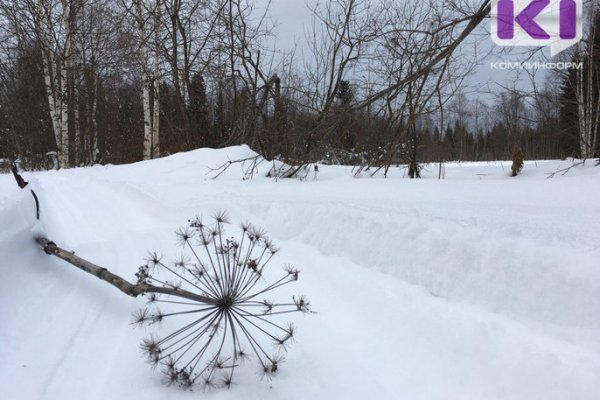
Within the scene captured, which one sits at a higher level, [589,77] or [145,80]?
Answer: [145,80]

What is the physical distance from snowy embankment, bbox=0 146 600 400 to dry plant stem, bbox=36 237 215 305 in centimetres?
10

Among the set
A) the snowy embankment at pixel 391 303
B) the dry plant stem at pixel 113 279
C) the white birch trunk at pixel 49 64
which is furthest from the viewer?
the white birch trunk at pixel 49 64

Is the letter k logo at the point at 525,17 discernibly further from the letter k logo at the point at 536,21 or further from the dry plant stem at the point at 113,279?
the dry plant stem at the point at 113,279

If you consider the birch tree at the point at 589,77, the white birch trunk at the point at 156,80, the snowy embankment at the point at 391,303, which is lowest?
the snowy embankment at the point at 391,303

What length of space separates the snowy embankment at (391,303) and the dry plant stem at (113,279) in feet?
0.31

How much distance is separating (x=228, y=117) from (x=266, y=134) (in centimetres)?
538

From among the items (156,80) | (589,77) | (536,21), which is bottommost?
(589,77)

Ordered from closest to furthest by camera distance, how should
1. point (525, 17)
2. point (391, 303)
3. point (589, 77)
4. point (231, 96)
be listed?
point (391, 303), point (525, 17), point (589, 77), point (231, 96)

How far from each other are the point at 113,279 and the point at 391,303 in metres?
1.64

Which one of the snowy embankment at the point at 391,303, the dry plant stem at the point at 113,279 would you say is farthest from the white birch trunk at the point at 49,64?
the dry plant stem at the point at 113,279

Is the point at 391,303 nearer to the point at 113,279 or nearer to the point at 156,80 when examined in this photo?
the point at 113,279

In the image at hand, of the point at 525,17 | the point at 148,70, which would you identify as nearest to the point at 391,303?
the point at 525,17

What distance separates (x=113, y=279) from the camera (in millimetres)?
2299

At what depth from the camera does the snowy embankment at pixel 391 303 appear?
166 cm
